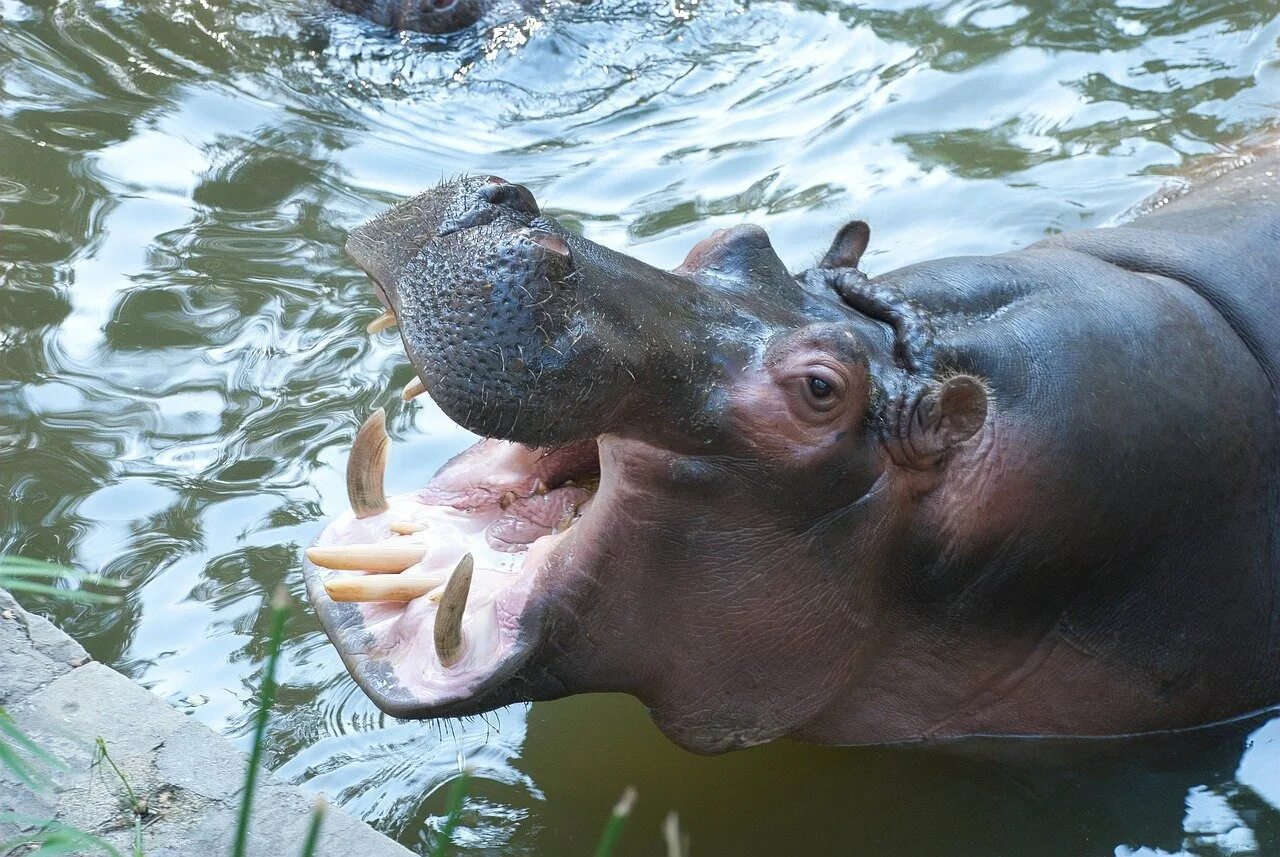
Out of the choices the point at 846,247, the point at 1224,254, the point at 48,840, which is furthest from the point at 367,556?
the point at 1224,254

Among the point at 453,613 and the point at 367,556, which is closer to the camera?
Result: the point at 453,613

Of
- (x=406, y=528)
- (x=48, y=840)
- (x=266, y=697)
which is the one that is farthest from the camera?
(x=406, y=528)

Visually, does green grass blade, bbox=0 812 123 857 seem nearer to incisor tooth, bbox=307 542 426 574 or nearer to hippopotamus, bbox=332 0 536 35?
incisor tooth, bbox=307 542 426 574

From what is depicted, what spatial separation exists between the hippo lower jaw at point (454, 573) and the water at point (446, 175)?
66 centimetres

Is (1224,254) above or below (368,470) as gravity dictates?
below

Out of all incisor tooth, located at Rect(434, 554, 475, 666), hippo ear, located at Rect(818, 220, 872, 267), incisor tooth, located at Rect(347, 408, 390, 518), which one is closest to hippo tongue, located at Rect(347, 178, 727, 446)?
incisor tooth, located at Rect(434, 554, 475, 666)

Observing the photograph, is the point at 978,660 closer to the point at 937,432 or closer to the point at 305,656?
the point at 937,432

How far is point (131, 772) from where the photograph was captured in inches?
130

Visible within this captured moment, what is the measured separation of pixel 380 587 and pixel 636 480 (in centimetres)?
63

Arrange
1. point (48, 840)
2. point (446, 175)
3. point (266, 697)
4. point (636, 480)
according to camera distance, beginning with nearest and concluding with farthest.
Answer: point (266, 697) < point (48, 840) < point (636, 480) < point (446, 175)

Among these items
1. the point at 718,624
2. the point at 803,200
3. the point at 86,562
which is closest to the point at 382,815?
the point at 718,624

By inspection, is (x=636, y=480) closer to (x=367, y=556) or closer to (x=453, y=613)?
(x=453, y=613)

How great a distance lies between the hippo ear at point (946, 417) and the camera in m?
3.59

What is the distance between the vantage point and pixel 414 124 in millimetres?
7180
